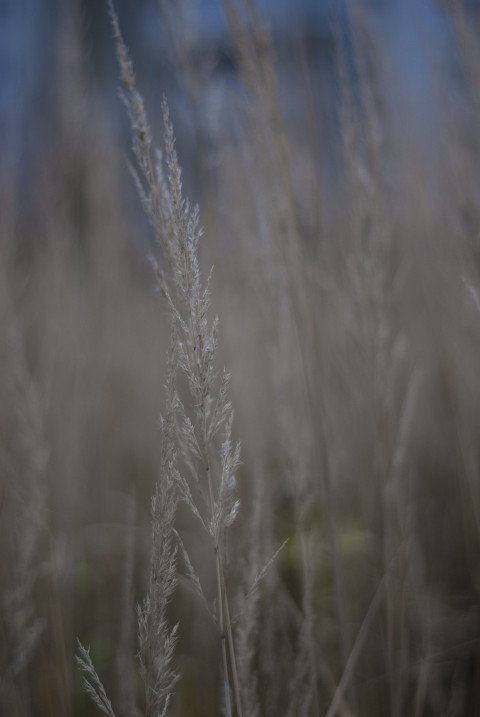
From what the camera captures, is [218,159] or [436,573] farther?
[436,573]

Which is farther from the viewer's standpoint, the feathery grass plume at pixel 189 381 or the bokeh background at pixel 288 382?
the bokeh background at pixel 288 382

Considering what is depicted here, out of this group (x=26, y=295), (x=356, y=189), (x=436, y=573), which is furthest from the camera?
(x=26, y=295)

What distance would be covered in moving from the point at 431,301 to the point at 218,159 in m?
0.61

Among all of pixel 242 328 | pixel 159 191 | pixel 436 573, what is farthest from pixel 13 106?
pixel 436 573

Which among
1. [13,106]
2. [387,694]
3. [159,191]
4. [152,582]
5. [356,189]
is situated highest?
[13,106]

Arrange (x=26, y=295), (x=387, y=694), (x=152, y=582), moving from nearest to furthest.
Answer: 1. (x=152, y=582)
2. (x=387, y=694)
3. (x=26, y=295)

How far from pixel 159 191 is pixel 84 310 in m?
1.24

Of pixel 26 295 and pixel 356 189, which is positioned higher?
pixel 26 295

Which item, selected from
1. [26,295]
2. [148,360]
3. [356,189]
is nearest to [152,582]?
[356,189]

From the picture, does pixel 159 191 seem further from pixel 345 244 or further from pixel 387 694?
pixel 387 694

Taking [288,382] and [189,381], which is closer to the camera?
[189,381]

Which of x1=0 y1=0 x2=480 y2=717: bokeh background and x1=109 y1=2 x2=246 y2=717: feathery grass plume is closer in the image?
x1=109 y1=2 x2=246 y2=717: feathery grass plume

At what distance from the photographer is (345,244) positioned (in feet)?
3.83

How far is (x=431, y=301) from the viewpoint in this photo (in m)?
1.36
